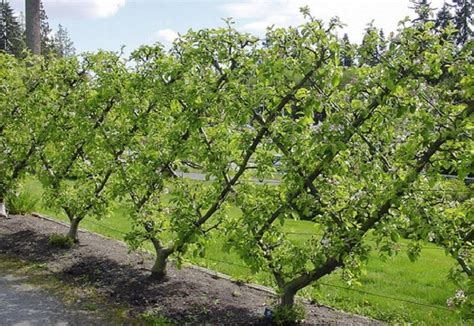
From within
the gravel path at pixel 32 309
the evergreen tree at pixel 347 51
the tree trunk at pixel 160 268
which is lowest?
the gravel path at pixel 32 309

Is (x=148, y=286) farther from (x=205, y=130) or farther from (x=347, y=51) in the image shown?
(x=347, y=51)

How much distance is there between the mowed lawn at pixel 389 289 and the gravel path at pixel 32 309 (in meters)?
1.01

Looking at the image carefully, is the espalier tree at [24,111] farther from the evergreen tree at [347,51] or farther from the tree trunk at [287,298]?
the evergreen tree at [347,51]

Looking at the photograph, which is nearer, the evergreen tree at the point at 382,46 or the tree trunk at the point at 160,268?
the evergreen tree at the point at 382,46

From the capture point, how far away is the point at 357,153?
10.2ft

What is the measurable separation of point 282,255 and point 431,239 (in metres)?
1.04

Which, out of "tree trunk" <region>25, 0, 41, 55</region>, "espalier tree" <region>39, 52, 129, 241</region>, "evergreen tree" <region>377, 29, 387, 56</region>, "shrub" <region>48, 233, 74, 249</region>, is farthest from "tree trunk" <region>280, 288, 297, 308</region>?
"tree trunk" <region>25, 0, 41, 55</region>

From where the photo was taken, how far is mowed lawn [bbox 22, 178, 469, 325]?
391cm

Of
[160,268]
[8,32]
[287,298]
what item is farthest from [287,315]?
[8,32]

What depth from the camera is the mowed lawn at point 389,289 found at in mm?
3912

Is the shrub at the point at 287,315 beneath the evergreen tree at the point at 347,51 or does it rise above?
beneath

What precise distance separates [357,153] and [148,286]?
226 centimetres

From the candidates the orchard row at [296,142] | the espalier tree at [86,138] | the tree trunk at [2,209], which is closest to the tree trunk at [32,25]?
the tree trunk at [2,209]

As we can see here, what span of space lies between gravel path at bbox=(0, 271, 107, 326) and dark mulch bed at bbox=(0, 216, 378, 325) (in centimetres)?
36
